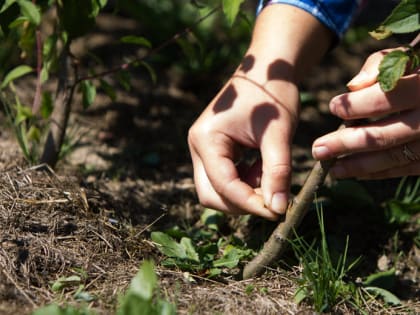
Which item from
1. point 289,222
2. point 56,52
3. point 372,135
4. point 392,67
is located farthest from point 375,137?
point 56,52

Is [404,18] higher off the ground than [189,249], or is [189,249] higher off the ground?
[404,18]

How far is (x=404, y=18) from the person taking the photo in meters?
1.50

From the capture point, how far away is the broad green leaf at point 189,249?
76.0 inches

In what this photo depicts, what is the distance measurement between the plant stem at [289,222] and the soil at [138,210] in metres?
0.04

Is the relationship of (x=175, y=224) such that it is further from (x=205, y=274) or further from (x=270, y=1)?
(x=270, y=1)

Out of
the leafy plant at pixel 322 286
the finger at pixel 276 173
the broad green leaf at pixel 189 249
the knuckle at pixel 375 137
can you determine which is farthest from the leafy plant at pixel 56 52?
the leafy plant at pixel 322 286

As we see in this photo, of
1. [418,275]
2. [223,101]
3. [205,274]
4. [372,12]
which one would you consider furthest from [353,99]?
[372,12]

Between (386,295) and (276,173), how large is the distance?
57 cm

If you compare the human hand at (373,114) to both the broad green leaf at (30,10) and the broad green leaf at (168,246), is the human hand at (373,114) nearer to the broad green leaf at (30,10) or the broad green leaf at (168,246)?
the broad green leaf at (168,246)

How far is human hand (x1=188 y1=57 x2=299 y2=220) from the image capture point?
6.02 ft

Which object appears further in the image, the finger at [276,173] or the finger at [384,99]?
the finger at [276,173]

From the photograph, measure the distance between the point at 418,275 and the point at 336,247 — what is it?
308 millimetres

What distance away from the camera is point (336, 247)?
7.38ft

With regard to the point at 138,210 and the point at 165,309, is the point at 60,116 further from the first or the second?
the point at 165,309
